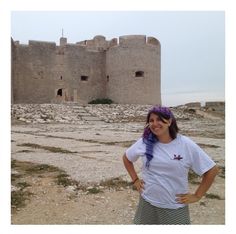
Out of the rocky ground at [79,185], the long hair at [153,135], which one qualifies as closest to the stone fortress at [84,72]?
the rocky ground at [79,185]

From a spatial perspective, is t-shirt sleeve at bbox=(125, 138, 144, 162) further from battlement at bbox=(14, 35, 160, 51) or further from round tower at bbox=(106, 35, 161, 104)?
battlement at bbox=(14, 35, 160, 51)

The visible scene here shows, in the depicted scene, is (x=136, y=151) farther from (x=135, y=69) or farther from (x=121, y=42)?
(x=121, y=42)

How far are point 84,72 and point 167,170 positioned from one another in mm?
22528

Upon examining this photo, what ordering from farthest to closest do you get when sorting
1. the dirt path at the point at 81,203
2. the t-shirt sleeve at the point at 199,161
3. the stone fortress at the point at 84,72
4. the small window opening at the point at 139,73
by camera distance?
the small window opening at the point at 139,73 → the stone fortress at the point at 84,72 → the dirt path at the point at 81,203 → the t-shirt sleeve at the point at 199,161

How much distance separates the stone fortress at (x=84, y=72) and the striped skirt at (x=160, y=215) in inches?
797

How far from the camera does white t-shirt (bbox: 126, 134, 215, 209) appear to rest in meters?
2.46

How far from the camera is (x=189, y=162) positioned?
8.11ft

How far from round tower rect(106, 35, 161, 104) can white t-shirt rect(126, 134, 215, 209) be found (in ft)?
68.2

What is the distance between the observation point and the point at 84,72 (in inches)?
971

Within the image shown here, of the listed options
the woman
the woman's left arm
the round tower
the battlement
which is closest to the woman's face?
the woman

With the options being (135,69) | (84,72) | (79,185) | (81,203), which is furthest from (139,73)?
(81,203)

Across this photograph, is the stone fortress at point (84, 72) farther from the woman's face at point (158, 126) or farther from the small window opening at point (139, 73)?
the woman's face at point (158, 126)

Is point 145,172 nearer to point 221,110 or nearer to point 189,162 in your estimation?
point 189,162

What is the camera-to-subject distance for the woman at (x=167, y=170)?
2467 millimetres
